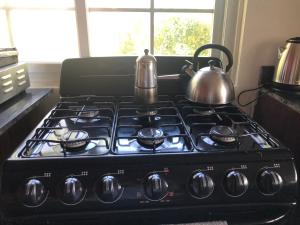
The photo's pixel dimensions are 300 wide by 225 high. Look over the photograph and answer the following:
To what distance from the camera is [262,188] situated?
674 millimetres

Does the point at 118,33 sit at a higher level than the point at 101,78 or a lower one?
higher

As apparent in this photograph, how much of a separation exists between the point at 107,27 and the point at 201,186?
3.15 ft

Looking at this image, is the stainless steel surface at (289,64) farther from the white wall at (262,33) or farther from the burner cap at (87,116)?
the burner cap at (87,116)

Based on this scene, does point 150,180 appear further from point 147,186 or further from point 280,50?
point 280,50

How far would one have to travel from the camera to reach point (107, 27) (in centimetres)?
130

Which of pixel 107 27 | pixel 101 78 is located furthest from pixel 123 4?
pixel 101 78

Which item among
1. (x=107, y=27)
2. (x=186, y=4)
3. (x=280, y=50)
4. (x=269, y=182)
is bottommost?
(x=269, y=182)

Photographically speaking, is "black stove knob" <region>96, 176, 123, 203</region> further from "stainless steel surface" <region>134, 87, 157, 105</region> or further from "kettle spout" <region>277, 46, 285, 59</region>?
"kettle spout" <region>277, 46, 285, 59</region>

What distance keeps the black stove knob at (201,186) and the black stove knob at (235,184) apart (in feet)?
0.14

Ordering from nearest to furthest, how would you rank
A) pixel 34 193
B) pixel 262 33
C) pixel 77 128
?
pixel 34 193 → pixel 77 128 → pixel 262 33

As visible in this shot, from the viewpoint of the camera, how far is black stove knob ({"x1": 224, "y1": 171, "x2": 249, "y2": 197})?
0.66m

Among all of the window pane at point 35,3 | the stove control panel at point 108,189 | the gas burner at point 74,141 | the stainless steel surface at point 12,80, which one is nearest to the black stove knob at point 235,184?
the stove control panel at point 108,189

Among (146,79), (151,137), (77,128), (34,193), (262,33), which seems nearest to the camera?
(34,193)

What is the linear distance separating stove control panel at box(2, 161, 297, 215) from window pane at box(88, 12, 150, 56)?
795mm
